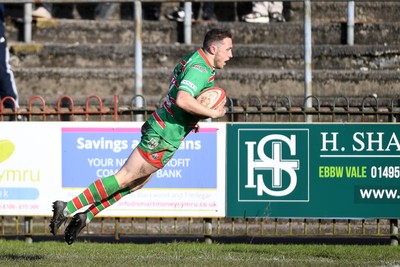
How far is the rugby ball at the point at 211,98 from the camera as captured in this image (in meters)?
11.1

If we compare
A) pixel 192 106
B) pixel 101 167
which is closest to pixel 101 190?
pixel 192 106

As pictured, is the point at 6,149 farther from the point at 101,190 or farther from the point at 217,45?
the point at 217,45

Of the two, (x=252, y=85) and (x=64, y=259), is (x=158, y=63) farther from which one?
(x=64, y=259)

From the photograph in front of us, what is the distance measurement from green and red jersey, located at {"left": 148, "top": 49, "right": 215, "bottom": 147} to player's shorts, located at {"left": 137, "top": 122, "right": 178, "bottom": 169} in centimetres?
4

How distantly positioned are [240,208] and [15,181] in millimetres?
2652

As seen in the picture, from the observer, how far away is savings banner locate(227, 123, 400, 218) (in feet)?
47.5

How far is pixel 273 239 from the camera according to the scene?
15500 mm

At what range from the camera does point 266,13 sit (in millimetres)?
18609

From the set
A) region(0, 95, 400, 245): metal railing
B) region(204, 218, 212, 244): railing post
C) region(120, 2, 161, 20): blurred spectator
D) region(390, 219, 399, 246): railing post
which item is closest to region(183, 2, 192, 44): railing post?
region(120, 2, 161, 20): blurred spectator

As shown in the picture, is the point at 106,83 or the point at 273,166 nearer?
the point at 273,166

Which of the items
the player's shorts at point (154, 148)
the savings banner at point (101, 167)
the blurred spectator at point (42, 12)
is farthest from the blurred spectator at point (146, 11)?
the player's shorts at point (154, 148)

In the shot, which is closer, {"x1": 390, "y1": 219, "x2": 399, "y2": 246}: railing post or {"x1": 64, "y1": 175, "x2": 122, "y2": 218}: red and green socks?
{"x1": 64, "y1": 175, "x2": 122, "y2": 218}: red and green socks

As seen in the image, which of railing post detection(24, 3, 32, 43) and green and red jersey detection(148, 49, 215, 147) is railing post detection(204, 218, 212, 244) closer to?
green and red jersey detection(148, 49, 215, 147)

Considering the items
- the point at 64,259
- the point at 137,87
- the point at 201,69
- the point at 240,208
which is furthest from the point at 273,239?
the point at 201,69
